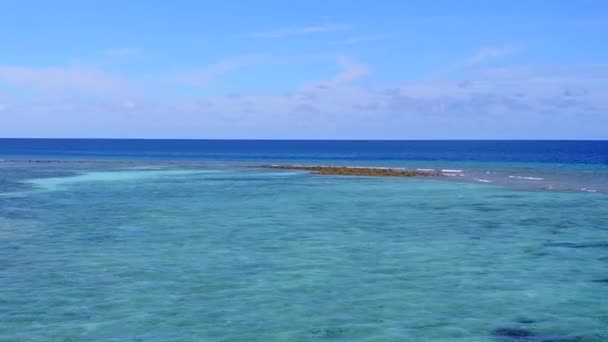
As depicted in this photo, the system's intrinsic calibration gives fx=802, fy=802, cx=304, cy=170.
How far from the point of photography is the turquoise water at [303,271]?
41.4ft

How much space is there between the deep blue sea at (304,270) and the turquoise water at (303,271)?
0.05 m

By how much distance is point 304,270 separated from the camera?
17.1 meters

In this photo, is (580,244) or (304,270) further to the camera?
(580,244)

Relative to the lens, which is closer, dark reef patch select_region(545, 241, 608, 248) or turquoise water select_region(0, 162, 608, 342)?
turquoise water select_region(0, 162, 608, 342)

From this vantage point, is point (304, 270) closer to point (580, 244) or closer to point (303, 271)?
point (303, 271)

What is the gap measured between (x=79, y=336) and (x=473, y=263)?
9475mm

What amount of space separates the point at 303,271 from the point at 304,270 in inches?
5.0

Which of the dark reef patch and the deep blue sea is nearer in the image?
the deep blue sea

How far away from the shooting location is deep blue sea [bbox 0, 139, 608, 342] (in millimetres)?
12625

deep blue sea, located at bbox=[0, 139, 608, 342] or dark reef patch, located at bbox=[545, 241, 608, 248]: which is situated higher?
dark reef patch, located at bbox=[545, 241, 608, 248]

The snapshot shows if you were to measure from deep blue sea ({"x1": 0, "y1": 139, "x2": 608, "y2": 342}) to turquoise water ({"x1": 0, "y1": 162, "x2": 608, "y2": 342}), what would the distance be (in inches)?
1.8

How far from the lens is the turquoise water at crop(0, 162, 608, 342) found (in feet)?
41.4

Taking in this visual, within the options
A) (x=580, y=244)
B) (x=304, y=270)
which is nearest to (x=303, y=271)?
(x=304, y=270)

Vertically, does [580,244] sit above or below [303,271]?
above
